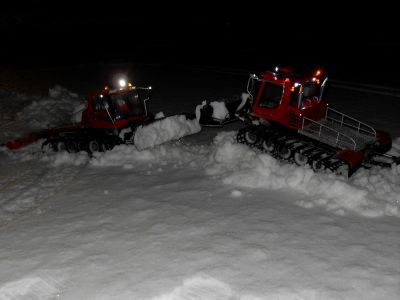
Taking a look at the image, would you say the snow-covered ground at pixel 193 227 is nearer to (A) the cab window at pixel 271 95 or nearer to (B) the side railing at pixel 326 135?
(B) the side railing at pixel 326 135

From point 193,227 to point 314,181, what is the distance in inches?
128

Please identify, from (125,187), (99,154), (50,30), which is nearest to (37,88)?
(99,154)

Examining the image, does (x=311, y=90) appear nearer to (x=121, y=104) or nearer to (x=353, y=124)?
(x=353, y=124)

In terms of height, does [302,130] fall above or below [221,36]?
below

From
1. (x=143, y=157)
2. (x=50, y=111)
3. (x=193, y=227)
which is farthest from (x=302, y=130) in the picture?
(x=50, y=111)

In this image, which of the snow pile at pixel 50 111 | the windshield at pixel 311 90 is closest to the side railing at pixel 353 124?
the windshield at pixel 311 90

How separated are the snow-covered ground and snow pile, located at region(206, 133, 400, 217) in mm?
27

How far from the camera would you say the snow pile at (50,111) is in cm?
1674

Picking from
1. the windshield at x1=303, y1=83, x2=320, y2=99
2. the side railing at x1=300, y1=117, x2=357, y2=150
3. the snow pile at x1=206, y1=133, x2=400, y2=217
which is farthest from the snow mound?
the side railing at x1=300, y1=117, x2=357, y2=150

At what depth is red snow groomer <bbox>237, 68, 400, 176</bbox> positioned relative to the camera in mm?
10312

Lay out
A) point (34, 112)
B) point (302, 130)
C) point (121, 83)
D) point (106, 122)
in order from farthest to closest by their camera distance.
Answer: point (34, 112) < point (106, 122) < point (121, 83) < point (302, 130)

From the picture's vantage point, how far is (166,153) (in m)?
12.3

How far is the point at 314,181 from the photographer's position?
31.5ft

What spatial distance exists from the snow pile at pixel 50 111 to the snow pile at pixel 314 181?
8.51m
